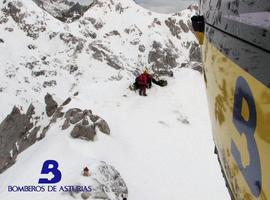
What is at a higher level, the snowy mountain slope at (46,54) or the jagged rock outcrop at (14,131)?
the snowy mountain slope at (46,54)

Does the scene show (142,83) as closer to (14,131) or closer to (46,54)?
(14,131)

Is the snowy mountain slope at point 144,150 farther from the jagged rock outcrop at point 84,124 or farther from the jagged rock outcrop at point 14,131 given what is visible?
the jagged rock outcrop at point 14,131

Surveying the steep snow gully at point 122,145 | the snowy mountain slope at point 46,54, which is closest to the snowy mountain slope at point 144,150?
the steep snow gully at point 122,145

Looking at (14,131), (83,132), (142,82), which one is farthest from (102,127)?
(14,131)

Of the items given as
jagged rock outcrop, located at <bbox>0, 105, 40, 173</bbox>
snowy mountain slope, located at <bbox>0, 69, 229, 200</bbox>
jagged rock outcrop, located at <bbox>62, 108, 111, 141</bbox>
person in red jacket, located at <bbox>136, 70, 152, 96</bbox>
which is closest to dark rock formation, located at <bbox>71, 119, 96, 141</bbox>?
jagged rock outcrop, located at <bbox>62, 108, 111, 141</bbox>

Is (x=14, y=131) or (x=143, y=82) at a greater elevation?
(x=143, y=82)

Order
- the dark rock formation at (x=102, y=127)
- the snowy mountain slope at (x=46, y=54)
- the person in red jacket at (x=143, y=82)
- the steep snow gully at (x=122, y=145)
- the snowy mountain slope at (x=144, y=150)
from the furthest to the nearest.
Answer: the snowy mountain slope at (x=46, y=54) < the person in red jacket at (x=143, y=82) < the dark rock formation at (x=102, y=127) < the snowy mountain slope at (x=144, y=150) < the steep snow gully at (x=122, y=145)

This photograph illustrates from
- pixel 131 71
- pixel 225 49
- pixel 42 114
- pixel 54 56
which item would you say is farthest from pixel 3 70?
pixel 225 49

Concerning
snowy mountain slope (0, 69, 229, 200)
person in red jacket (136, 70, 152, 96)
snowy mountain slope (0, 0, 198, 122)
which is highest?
snowy mountain slope (0, 0, 198, 122)

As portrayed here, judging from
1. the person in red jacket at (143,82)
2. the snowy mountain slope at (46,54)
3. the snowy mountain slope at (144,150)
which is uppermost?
the snowy mountain slope at (46,54)

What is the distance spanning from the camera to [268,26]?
145cm

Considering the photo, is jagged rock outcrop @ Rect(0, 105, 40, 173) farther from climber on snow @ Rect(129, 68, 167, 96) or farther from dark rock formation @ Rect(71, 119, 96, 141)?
dark rock formation @ Rect(71, 119, 96, 141)

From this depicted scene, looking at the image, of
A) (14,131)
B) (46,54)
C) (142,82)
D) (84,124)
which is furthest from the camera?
(46,54)

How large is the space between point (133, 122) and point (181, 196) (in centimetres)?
663
